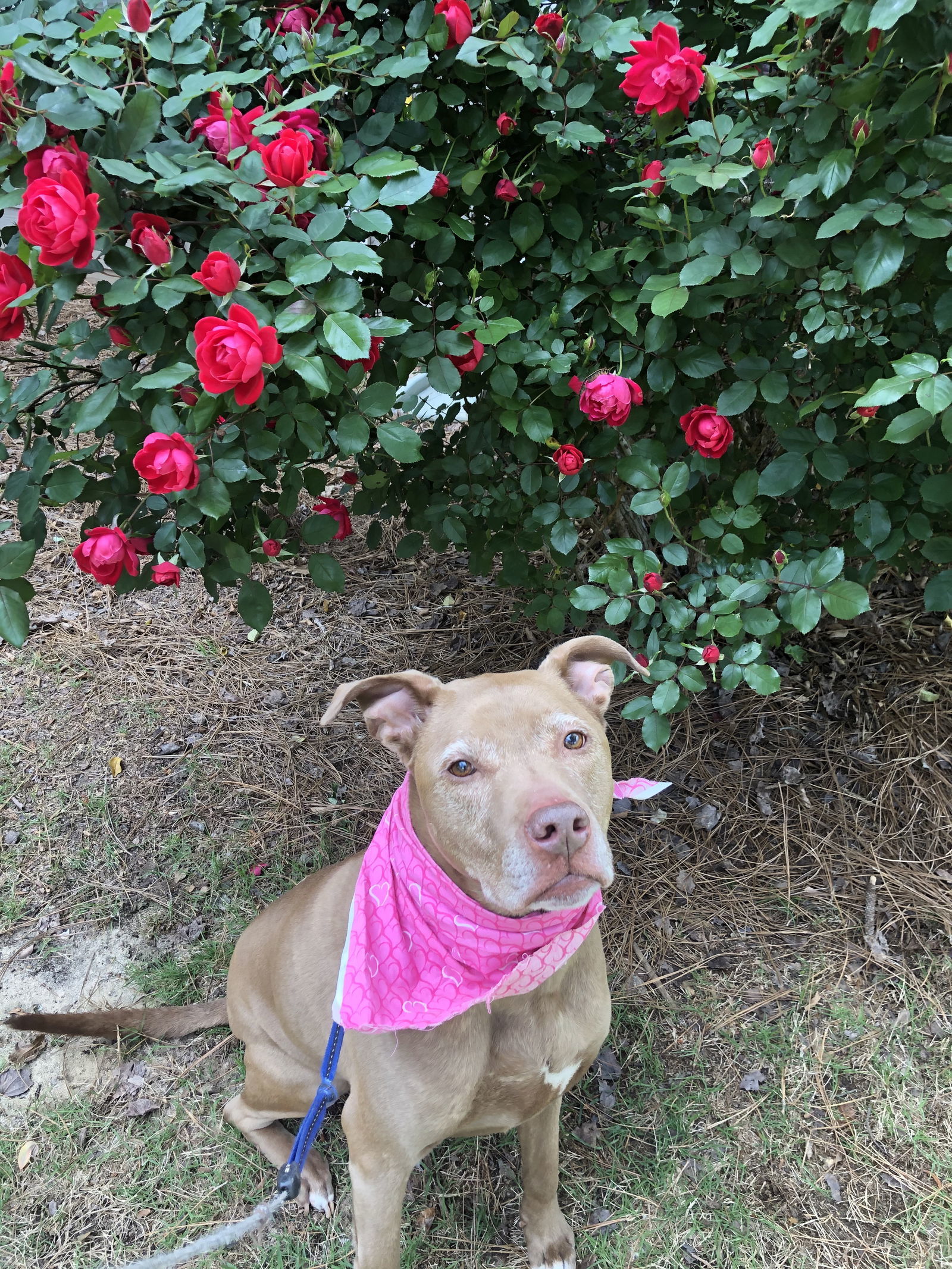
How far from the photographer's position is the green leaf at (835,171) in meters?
1.84

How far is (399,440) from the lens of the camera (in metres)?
2.09

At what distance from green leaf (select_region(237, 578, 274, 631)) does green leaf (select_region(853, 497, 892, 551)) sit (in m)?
1.77

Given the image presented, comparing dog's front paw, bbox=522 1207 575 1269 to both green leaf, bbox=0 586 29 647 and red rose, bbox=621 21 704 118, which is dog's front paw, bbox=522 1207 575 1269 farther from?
red rose, bbox=621 21 704 118

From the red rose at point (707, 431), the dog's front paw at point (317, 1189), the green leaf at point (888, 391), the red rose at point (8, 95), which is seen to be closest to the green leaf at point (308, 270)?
the red rose at point (8, 95)

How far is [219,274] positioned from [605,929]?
9.06 ft

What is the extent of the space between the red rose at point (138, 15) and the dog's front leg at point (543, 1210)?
119 inches

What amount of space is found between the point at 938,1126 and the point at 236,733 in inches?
130

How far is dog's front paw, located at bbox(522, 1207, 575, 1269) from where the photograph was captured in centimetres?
262

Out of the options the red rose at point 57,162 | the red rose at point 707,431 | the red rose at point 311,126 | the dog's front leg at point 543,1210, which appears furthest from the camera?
the dog's front leg at point 543,1210

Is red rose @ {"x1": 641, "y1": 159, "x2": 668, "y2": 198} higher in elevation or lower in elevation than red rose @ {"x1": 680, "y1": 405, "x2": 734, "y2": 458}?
higher

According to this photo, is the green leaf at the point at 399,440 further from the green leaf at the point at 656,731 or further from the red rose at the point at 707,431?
the green leaf at the point at 656,731

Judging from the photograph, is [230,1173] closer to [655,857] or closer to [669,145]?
[655,857]

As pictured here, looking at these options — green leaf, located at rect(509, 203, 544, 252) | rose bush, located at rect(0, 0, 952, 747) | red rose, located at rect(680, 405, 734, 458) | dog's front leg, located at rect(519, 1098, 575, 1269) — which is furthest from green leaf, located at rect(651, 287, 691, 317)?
dog's front leg, located at rect(519, 1098, 575, 1269)

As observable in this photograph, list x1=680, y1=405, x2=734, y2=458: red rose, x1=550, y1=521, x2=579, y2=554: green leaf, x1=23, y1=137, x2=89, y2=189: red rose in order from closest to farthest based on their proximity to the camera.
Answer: x1=23, y1=137, x2=89, y2=189: red rose, x1=680, y1=405, x2=734, y2=458: red rose, x1=550, y1=521, x2=579, y2=554: green leaf
